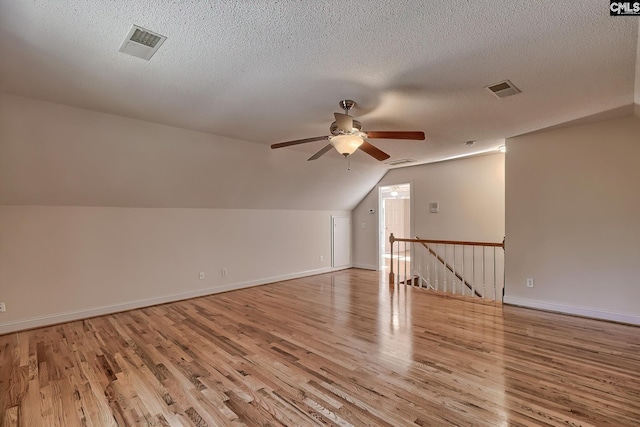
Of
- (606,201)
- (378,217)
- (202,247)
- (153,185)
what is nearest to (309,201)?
(378,217)

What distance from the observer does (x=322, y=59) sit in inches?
88.9

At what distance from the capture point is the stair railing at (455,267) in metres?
5.56

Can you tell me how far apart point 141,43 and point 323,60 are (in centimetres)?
126

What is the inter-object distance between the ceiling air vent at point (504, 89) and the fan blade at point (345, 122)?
1.29m

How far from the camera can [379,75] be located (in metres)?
2.50

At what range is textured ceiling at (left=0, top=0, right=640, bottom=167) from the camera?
1.75 meters

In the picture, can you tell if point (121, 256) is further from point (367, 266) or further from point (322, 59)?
point (367, 266)

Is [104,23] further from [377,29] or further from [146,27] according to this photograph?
[377,29]

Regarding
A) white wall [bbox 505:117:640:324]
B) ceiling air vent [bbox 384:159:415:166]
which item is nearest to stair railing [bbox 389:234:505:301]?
white wall [bbox 505:117:640:324]

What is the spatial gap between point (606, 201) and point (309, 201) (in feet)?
15.9

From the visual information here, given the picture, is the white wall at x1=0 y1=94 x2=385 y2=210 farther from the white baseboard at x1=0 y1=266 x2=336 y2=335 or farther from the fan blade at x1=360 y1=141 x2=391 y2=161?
the fan blade at x1=360 y1=141 x2=391 y2=161

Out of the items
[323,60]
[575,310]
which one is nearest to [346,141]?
[323,60]

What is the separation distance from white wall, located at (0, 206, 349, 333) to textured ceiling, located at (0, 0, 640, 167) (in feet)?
5.96

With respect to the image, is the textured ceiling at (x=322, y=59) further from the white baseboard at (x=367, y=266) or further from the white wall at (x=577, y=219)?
the white baseboard at (x=367, y=266)
